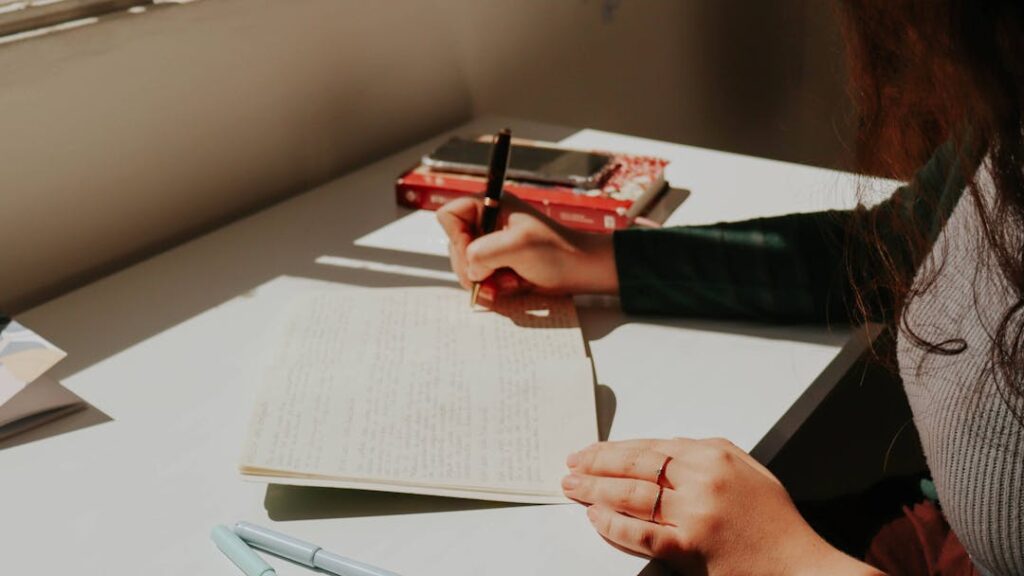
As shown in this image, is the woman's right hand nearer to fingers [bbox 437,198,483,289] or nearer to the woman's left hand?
fingers [bbox 437,198,483,289]

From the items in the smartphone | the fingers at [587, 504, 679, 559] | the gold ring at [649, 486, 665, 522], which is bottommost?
Answer: the fingers at [587, 504, 679, 559]

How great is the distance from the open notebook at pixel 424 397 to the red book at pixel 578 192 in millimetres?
188

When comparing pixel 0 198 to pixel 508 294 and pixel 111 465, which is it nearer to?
pixel 111 465

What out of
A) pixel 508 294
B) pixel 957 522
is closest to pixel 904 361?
pixel 957 522

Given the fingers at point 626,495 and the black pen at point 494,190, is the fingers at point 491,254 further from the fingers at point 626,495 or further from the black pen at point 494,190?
the fingers at point 626,495

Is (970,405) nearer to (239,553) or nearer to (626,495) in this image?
(626,495)

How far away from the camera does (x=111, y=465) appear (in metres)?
0.78

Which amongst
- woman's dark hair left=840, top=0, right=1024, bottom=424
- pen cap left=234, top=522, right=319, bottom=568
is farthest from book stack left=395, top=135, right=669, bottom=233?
pen cap left=234, top=522, right=319, bottom=568

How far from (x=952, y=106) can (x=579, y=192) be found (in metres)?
0.55

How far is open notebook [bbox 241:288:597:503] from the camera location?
2.43ft

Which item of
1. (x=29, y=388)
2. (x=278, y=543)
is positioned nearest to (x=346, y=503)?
(x=278, y=543)

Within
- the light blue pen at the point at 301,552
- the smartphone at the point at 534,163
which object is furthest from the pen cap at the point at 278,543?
the smartphone at the point at 534,163

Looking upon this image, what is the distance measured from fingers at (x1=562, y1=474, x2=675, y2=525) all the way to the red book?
1.59ft

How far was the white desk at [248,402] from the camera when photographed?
0.70m
